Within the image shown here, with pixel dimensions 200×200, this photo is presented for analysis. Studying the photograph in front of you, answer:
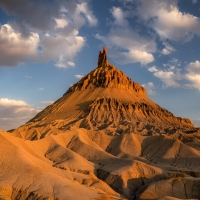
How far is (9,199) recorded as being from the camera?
3488 cm

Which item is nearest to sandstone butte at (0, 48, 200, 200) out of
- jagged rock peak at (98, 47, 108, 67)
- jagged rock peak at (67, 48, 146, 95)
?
jagged rock peak at (67, 48, 146, 95)

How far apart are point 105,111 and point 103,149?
24449 millimetres

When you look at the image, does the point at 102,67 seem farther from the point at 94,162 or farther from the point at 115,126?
the point at 94,162

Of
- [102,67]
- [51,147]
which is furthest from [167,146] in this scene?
[102,67]

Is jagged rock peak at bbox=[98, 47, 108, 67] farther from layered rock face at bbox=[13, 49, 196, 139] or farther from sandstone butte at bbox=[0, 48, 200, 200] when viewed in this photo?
sandstone butte at bbox=[0, 48, 200, 200]

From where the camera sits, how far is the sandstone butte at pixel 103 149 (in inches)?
1515

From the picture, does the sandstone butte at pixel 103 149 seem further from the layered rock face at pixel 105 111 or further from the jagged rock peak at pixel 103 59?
the jagged rock peak at pixel 103 59

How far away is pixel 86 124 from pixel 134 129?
11.4m

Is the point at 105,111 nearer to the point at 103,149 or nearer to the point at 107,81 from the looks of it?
the point at 107,81

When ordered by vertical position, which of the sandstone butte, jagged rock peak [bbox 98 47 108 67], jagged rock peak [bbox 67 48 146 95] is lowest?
the sandstone butte

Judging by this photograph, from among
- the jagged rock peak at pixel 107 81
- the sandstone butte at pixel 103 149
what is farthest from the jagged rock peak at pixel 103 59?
the jagged rock peak at pixel 107 81

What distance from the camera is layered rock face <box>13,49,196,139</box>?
82438 millimetres

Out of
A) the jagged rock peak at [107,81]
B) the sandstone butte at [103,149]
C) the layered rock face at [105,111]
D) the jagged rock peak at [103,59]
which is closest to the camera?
the sandstone butte at [103,149]

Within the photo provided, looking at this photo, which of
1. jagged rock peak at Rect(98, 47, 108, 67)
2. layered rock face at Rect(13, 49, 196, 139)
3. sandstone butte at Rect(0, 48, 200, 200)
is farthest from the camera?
jagged rock peak at Rect(98, 47, 108, 67)
